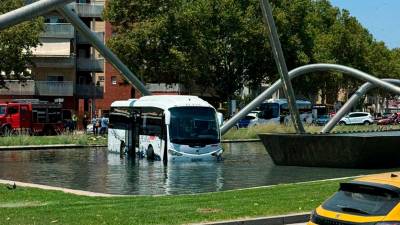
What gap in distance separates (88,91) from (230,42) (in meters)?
16.6

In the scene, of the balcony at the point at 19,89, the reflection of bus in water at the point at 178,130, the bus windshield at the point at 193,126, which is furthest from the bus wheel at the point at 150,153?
the balcony at the point at 19,89

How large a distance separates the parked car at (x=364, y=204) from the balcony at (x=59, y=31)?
210ft

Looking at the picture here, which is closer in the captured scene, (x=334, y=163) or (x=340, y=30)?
(x=334, y=163)

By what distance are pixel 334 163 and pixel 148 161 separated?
834cm

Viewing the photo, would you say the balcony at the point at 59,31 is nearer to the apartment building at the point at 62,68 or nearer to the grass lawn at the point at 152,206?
the apartment building at the point at 62,68

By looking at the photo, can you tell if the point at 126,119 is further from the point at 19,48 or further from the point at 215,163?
the point at 19,48

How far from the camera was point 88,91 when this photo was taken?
235 feet

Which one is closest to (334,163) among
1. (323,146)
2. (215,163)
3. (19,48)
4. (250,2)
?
(323,146)

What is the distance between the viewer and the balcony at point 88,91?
71250mm

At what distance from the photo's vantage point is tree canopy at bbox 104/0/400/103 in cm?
5253

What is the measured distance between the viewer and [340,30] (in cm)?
7862

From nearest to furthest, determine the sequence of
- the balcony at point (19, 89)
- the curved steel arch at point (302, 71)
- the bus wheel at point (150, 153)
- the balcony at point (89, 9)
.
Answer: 1. the bus wheel at point (150, 153)
2. the curved steel arch at point (302, 71)
3. the balcony at point (19, 89)
4. the balcony at point (89, 9)

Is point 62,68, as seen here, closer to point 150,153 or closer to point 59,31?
point 59,31

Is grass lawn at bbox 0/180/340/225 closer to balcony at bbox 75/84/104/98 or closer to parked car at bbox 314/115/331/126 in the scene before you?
balcony at bbox 75/84/104/98
